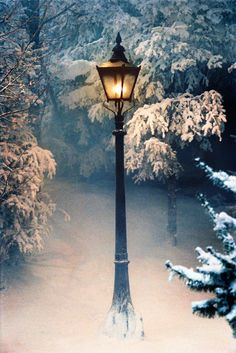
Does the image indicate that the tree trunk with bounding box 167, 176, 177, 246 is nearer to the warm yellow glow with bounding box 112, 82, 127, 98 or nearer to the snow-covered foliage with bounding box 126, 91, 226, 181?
the snow-covered foliage with bounding box 126, 91, 226, 181

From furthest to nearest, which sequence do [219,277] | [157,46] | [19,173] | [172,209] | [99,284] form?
[172,209], [157,46], [99,284], [19,173], [219,277]

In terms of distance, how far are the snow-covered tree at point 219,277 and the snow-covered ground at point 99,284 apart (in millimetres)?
4058

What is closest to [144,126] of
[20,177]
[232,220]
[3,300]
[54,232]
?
[20,177]

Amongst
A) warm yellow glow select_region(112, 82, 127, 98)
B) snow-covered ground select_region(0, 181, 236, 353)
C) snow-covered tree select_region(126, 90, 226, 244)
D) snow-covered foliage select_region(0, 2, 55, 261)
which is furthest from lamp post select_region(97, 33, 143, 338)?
snow-covered tree select_region(126, 90, 226, 244)

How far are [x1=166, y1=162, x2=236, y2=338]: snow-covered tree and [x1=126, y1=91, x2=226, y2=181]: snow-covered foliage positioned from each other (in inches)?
324

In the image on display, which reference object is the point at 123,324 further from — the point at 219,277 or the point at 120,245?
the point at 219,277

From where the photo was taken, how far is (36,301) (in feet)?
33.3

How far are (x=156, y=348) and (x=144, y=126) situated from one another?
584 centimetres

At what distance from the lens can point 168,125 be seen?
41.0ft

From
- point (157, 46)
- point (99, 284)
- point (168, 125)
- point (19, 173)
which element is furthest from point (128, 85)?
point (99, 284)

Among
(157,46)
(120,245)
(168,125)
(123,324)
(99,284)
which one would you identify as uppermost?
(157,46)

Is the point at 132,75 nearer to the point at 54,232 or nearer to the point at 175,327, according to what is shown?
the point at 175,327

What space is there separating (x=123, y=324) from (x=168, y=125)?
241 inches

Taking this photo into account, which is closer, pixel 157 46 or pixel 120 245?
pixel 120 245
